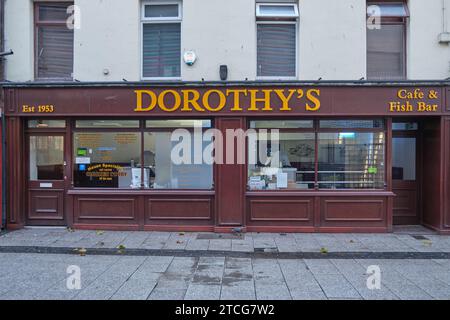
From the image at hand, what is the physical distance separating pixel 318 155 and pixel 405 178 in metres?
2.56

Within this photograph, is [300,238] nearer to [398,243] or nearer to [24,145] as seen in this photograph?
[398,243]

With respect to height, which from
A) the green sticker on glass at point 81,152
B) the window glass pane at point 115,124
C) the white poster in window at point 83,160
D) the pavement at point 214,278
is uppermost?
the window glass pane at point 115,124

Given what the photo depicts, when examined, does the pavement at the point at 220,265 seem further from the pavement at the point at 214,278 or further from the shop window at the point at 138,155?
the shop window at the point at 138,155

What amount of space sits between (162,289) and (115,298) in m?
0.68

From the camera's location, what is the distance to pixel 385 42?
9766mm

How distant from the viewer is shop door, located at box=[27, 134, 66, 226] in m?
9.94

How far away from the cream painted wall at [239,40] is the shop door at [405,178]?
1.73 meters

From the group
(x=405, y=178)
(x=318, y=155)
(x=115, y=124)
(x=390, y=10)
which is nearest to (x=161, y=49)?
(x=115, y=124)

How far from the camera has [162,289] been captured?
5730 millimetres

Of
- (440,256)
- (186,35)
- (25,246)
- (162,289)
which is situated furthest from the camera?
(186,35)

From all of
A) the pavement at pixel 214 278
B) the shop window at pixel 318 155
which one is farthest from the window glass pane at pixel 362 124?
the pavement at pixel 214 278

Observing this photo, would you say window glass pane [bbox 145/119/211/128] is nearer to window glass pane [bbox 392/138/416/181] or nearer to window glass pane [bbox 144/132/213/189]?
window glass pane [bbox 144/132/213/189]

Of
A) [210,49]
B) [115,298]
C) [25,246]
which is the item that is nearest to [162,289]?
[115,298]

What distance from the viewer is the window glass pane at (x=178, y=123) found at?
970 cm
